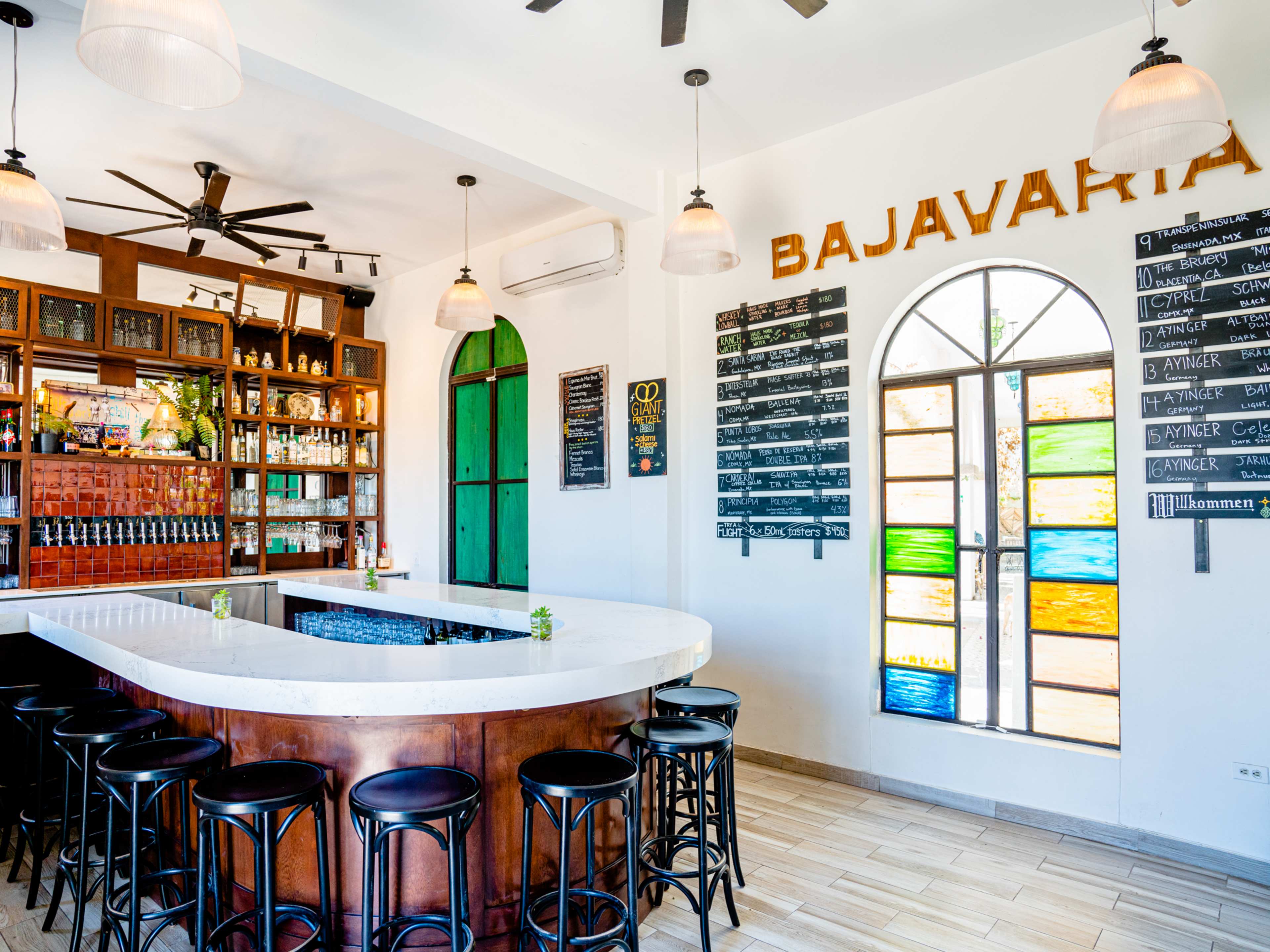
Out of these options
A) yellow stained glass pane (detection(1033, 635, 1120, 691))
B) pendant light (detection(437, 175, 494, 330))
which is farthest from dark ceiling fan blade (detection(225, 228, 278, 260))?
yellow stained glass pane (detection(1033, 635, 1120, 691))

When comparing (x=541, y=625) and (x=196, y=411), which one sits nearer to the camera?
(x=541, y=625)

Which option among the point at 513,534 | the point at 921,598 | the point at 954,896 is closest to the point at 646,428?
the point at 513,534

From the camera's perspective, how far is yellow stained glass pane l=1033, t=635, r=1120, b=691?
11.2 feet

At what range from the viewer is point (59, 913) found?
2.77 metres

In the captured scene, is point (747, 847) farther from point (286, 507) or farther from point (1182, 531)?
point (286, 507)

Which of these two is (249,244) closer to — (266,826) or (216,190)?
(216,190)

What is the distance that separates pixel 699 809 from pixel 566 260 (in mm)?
3519

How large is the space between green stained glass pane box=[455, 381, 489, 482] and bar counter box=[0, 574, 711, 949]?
338 centimetres

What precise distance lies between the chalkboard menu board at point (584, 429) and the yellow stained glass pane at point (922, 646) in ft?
6.52

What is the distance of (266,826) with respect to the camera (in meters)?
2.03

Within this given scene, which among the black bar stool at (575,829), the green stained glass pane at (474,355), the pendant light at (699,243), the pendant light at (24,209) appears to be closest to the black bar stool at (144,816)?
the black bar stool at (575,829)

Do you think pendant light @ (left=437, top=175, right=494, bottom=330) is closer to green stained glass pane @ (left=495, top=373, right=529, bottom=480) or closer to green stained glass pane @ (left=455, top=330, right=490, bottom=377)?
green stained glass pane @ (left=495, top=373, right=529, bottom=480)

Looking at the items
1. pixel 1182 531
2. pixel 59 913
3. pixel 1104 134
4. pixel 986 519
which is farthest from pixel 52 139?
pixel 1182 531

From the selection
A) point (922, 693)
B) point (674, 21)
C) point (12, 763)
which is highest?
point (674, 21)
